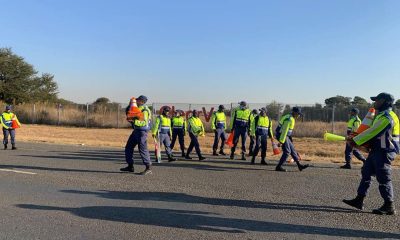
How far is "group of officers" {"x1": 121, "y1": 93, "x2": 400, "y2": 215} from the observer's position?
274 inches

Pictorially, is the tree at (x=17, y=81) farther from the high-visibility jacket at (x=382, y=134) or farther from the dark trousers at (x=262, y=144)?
the high-visibility jacket at (x=382, y=134)

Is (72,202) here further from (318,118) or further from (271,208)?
(318,118)

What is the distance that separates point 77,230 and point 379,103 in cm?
510

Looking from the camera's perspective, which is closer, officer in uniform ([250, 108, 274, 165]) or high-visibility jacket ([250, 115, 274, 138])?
officer in uniform ([250, 108, 274, 165])

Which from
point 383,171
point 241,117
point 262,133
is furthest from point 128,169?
point 383,171

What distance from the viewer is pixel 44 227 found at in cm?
592

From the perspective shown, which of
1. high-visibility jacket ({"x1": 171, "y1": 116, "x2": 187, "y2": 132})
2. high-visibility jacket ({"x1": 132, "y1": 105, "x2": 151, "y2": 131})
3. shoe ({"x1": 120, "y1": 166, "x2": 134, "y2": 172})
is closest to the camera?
high-visibility jacket ({"x1": 132, "y1": 105, "x2": 151, "y2": 131})

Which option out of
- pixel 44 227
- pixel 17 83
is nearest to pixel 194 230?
pixel 44 227

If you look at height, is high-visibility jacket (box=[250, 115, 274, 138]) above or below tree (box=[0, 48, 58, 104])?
below

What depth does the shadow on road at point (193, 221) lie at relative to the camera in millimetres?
5922

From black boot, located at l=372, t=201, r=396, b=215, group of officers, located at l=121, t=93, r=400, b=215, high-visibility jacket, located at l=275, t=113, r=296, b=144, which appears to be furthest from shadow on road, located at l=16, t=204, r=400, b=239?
high-visibility jacket, located at l=275, t=113, r=296, b=144

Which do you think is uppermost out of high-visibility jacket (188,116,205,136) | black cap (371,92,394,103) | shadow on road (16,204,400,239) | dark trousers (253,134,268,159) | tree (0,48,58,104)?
tree (0,48,58,104)

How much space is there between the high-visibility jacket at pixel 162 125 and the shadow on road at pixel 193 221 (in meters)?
5.91

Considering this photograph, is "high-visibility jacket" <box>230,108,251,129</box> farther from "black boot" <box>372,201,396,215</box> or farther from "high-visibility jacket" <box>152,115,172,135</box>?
"black boot" <box>372,201,396,215</box>
